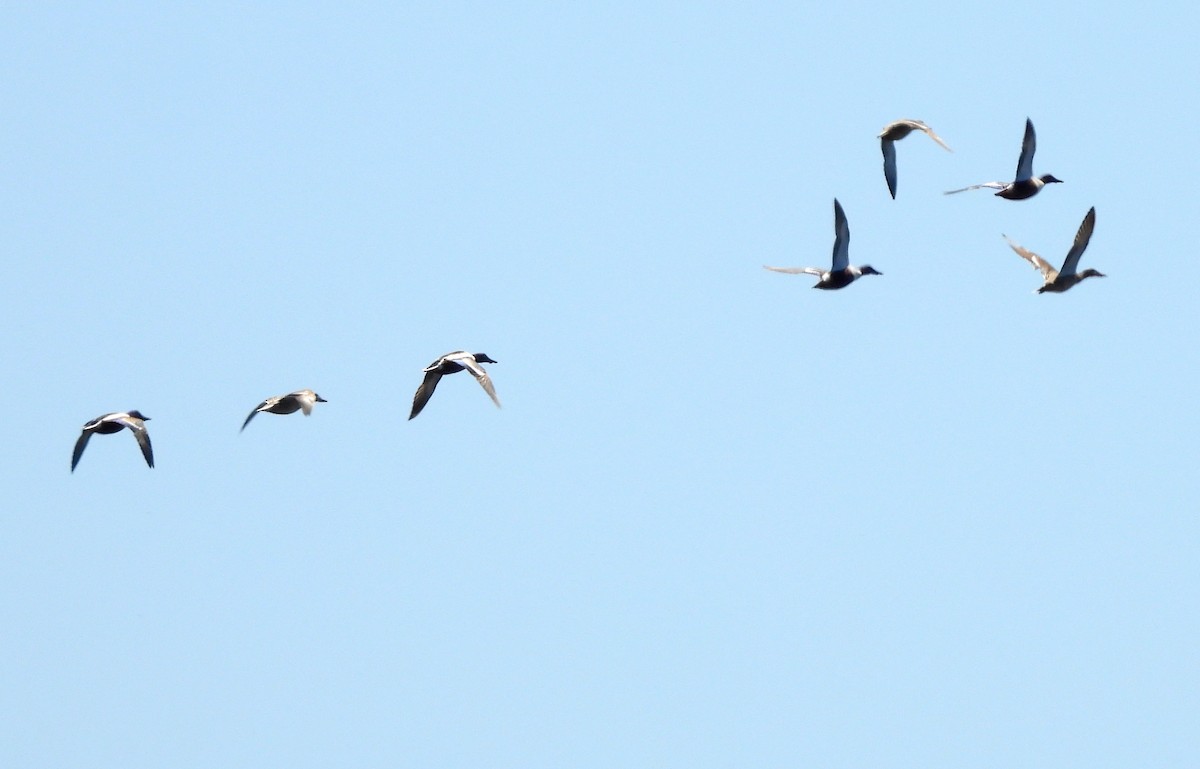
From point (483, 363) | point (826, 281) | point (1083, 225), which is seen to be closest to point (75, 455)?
point (483, 363)

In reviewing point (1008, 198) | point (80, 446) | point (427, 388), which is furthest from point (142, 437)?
point (1008, 198)

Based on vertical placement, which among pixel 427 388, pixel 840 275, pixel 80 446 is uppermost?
pixel 840 275

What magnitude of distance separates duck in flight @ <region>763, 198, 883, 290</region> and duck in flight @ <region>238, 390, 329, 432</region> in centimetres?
909

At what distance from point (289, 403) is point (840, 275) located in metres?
10.8

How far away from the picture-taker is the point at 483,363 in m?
36.6

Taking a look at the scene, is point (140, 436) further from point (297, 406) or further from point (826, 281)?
point (826, 281)

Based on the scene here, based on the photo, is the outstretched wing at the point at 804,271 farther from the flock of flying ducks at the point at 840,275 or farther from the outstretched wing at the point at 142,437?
the outstretched wing at the point at 142,437

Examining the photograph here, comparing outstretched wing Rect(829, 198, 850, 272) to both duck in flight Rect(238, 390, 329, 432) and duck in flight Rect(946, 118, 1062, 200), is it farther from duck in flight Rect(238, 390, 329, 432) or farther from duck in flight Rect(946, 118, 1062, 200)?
duck in flight Rect(238, 390, 329, 432)

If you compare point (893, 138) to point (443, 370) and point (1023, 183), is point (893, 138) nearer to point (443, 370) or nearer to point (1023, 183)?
point (1023, 183)

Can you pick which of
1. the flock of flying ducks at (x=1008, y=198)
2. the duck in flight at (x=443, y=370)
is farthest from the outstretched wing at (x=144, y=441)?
the flock of flying ducks at (x=1008, y=198)

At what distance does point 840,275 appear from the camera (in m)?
35.4

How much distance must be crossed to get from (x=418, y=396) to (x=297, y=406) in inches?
99.5

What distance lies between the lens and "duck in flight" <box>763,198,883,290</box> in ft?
114

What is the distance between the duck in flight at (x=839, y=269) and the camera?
34.8 m
